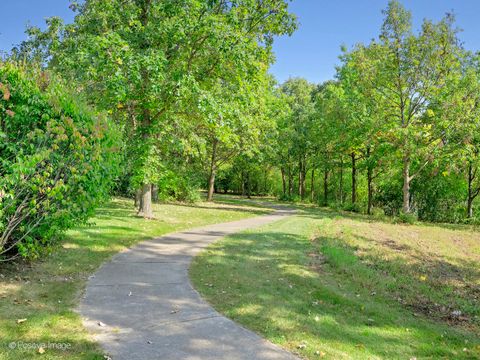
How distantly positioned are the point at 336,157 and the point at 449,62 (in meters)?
12.5

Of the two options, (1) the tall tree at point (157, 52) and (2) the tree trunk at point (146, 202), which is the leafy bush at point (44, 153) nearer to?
(1) the tall tree at point (157, 52)

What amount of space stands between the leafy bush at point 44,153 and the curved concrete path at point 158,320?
1.42 metres

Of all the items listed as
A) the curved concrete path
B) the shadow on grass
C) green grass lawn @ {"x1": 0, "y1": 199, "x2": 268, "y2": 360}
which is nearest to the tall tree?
green grass lawn @ {"x1": 0, "y1": 199, "x2": 268, "y2": 360}

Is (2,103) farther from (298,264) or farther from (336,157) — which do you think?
(336,157)

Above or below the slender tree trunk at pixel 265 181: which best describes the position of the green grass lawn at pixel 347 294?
below

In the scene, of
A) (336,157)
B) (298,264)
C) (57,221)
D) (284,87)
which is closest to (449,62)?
(336,157)

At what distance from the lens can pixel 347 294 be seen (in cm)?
699

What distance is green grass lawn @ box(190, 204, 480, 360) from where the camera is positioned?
491 centimetres

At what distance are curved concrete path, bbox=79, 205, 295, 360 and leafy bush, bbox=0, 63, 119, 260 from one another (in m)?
1.42

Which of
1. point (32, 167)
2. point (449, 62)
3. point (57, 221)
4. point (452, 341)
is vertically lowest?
point (452, 341)

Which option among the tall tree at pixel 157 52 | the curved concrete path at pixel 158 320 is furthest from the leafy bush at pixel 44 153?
the tall tree at pixel 157 52

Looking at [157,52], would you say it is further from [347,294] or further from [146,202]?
[347,294]

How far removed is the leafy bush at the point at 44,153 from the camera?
5.23m

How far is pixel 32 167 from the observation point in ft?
16.8
